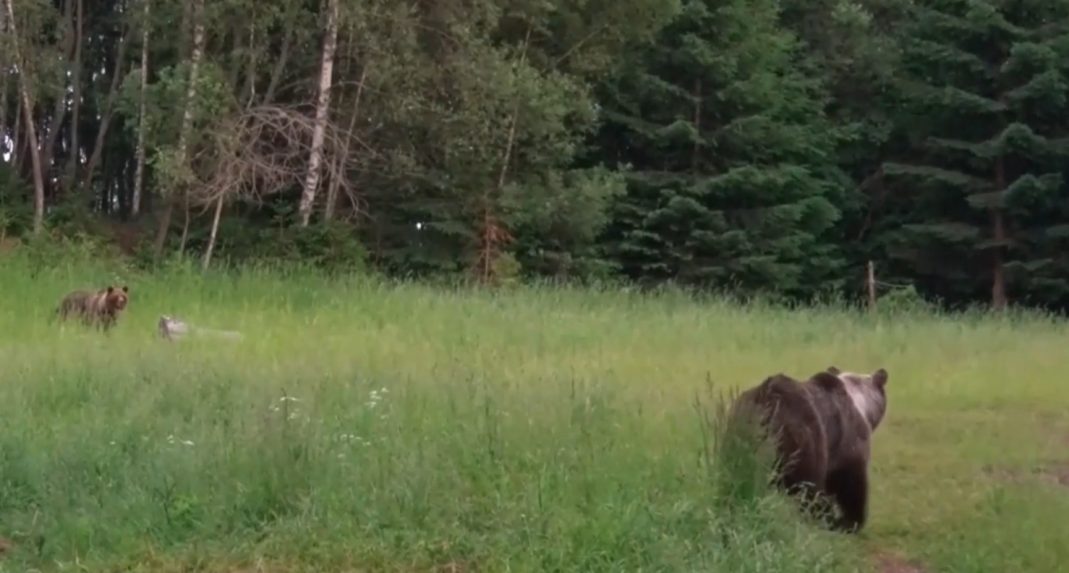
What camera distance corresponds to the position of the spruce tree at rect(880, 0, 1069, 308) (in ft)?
98.6

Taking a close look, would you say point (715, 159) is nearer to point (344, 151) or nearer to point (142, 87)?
point (344, 151)

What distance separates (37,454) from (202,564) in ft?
5.50

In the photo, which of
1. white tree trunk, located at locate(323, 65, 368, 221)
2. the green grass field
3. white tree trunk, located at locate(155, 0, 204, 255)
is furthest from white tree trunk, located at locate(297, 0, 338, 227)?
the green grass field

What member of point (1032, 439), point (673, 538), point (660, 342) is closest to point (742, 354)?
point (660, 342)

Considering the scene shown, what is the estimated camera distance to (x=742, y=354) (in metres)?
14.4

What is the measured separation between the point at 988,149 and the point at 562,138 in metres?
9.74

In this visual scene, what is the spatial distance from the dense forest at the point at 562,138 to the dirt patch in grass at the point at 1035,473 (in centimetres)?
1530

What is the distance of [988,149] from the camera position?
100ft

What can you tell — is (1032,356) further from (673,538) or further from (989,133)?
(989,133)

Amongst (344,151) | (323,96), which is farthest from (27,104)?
(344,151)

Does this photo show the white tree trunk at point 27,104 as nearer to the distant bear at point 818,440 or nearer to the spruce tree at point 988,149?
the distant bear at point 818,440

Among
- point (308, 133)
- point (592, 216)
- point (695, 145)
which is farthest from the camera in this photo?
point (695, 145)

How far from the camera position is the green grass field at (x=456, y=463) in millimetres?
6651

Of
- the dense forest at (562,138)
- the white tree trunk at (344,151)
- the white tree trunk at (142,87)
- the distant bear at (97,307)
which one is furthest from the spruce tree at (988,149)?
the distant bear at (97,307)
